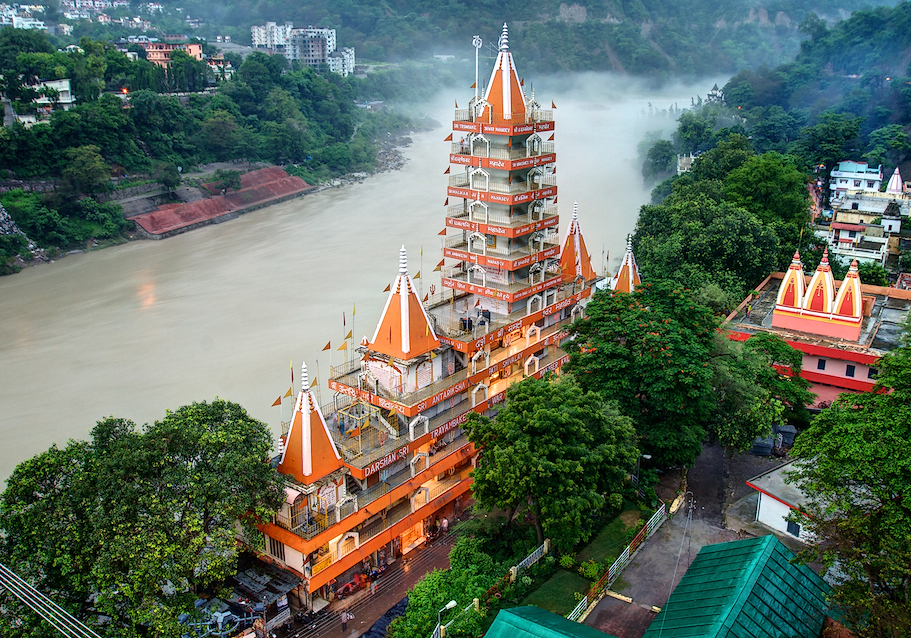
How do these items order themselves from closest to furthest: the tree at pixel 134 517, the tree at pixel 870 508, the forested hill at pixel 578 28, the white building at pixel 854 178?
the tree at pixel 870 508
the tree at pixel 134 517
the white building at pixel 854 178
the forested hill at pixel 578 28

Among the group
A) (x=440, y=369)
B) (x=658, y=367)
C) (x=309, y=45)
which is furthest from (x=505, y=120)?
(x=309, y=45)

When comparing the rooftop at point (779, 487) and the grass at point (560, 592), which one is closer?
the grass at point (560, 592)

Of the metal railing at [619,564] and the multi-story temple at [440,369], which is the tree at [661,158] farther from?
the metal railing at [619,564]

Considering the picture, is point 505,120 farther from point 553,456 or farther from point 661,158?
point 661,158

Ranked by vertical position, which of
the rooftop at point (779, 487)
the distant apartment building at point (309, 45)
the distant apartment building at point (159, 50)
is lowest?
the rooftop at point (779, 487)

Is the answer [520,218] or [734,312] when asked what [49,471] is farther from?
[734,312]

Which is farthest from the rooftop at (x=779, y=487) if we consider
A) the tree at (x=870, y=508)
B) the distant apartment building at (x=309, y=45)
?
the distant apartment building at (x=309, y=45)

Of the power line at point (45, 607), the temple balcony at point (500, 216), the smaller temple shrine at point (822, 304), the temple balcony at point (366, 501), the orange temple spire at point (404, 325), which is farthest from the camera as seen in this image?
the smaller temple shrine at point (822, 304)
